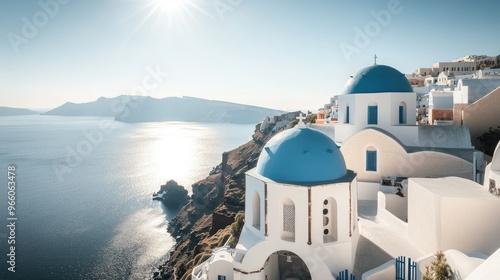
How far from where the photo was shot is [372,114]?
1930 cm

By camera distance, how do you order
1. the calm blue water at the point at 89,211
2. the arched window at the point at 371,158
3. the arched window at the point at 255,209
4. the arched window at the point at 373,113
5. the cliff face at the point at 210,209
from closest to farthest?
the arched window at the point at 255,209 < the arched window at the point at 371,158 < the arched window at the point at 373,113 < the calm blue water at the point at 89,211 < the cliff face at the point at 210,209

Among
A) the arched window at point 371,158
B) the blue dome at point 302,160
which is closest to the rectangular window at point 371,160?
the arched window at point 371,158

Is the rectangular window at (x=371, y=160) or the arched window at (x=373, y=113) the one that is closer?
the rectangular window at (x=371, y=160)

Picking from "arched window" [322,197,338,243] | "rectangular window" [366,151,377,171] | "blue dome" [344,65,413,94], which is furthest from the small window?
"blue dome" [344,65,413,94]

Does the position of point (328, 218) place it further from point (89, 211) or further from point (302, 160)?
point (89, 211)

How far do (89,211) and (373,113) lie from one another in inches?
1821

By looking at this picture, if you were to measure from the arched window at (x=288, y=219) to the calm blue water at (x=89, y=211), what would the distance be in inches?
1144

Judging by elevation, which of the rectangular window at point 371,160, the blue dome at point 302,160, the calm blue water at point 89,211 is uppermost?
the blue dome at point 302,160

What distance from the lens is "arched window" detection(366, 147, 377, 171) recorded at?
1820 centimetres

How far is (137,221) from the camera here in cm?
4944

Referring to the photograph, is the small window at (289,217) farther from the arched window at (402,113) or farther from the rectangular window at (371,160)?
the arched window at (402,113)

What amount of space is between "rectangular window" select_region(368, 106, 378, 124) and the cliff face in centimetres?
1787

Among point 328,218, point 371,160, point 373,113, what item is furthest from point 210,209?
point 328,218

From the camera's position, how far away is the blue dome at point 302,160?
36.4ft
